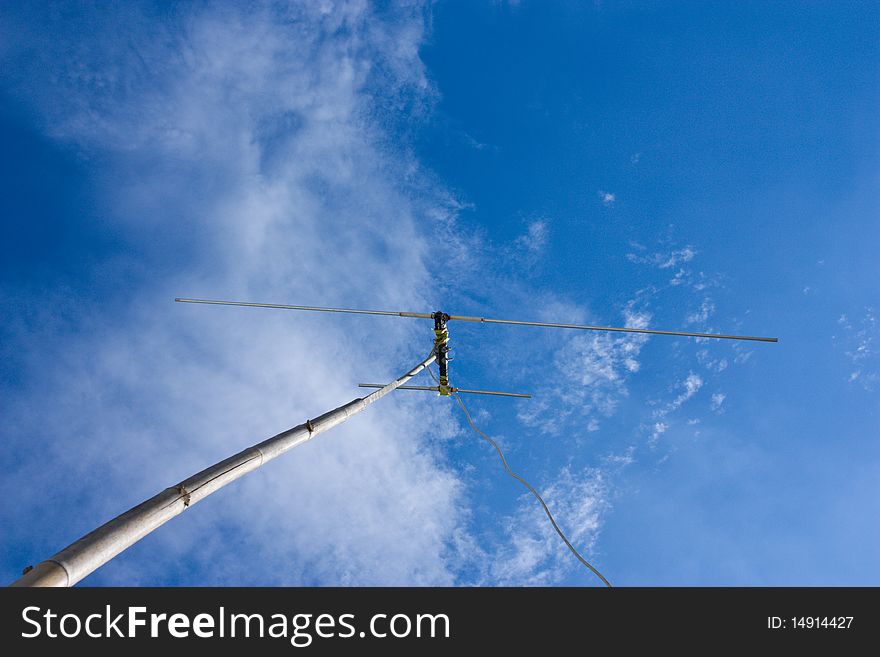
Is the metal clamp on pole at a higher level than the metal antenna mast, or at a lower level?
higher

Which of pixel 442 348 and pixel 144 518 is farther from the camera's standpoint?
pixel 442 348

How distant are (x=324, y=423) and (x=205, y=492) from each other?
7.94ft

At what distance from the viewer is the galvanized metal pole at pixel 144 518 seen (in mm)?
3479

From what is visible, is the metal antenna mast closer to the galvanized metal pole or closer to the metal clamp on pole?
the galvanized metal pole

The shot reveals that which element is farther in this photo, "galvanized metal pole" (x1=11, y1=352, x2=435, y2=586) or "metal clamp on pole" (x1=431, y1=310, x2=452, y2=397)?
"metal clamp on pole" (x1=431, y1=310, x2=452, y2=397)

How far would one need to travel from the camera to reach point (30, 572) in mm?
3445

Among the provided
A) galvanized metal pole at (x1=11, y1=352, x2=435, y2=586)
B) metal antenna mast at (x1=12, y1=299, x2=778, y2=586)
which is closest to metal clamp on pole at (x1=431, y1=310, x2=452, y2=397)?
metal antenna mast at (x1=12, y1=299, x2=778, y2=586)

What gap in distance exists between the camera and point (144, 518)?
13.8 feet

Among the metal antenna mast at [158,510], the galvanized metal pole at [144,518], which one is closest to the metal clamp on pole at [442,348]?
the metal antenna mast at [158,510]

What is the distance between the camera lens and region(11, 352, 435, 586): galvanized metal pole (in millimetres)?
3479

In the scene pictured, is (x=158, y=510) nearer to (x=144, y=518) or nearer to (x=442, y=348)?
(x=144, y=518)

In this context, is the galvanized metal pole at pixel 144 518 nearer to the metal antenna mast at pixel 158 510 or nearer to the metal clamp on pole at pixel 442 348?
the metal antenna mast at pixel 158 510

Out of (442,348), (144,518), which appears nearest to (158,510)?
(144,518)
